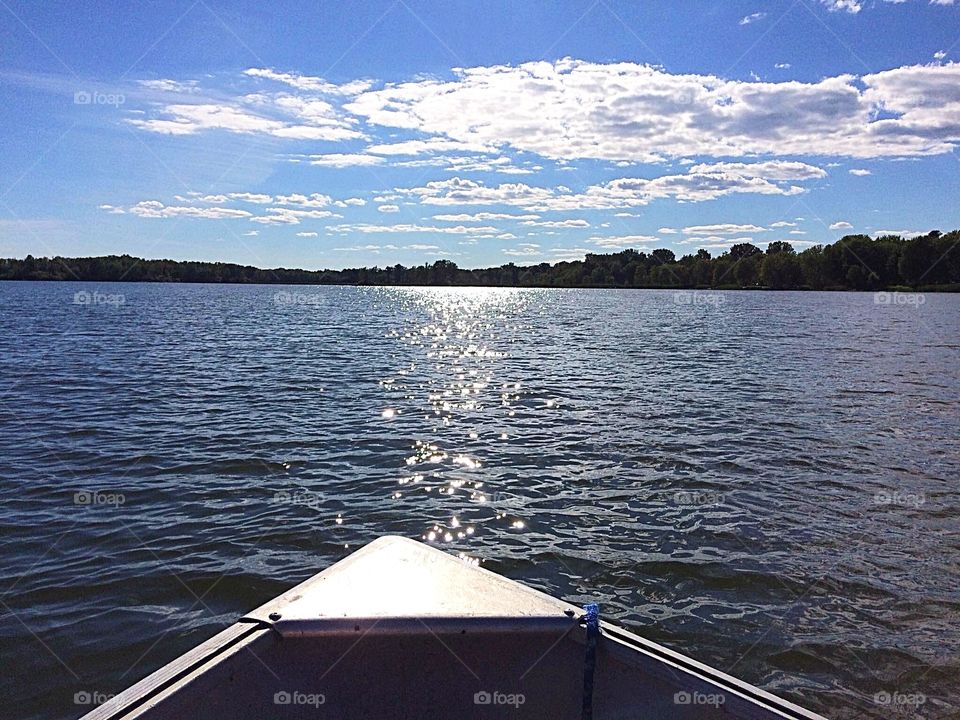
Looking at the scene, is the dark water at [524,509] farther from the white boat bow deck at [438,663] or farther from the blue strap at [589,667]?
the blue strap at [589,667]

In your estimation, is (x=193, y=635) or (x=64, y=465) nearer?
(x=193, y=635)

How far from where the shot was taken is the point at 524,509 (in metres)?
11.3

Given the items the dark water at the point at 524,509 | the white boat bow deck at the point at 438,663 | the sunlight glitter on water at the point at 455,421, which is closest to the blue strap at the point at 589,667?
the white boat bow deck at the point at 438,663

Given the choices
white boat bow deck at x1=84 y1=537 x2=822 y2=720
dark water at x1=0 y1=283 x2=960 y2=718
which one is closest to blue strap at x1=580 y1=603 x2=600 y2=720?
white boat bow deck at x1=84 y1=537 x2=822 y2=720

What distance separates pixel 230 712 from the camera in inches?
174

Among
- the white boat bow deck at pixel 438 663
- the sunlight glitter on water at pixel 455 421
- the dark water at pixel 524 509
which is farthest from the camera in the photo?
the sunlight glitter on water at pixel 455 421

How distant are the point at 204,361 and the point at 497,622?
94.3 ft

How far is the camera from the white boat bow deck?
4586 millimetres

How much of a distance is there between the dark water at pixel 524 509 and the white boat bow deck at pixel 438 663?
2970mm

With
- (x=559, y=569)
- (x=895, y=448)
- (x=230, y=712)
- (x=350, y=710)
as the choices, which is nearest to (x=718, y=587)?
(x=559, y=569)

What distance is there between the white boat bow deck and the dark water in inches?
117

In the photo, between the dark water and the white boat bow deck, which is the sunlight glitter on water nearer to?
the dark water

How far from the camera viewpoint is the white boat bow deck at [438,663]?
4.59 metres

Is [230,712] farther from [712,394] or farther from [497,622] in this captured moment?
[712,394]
